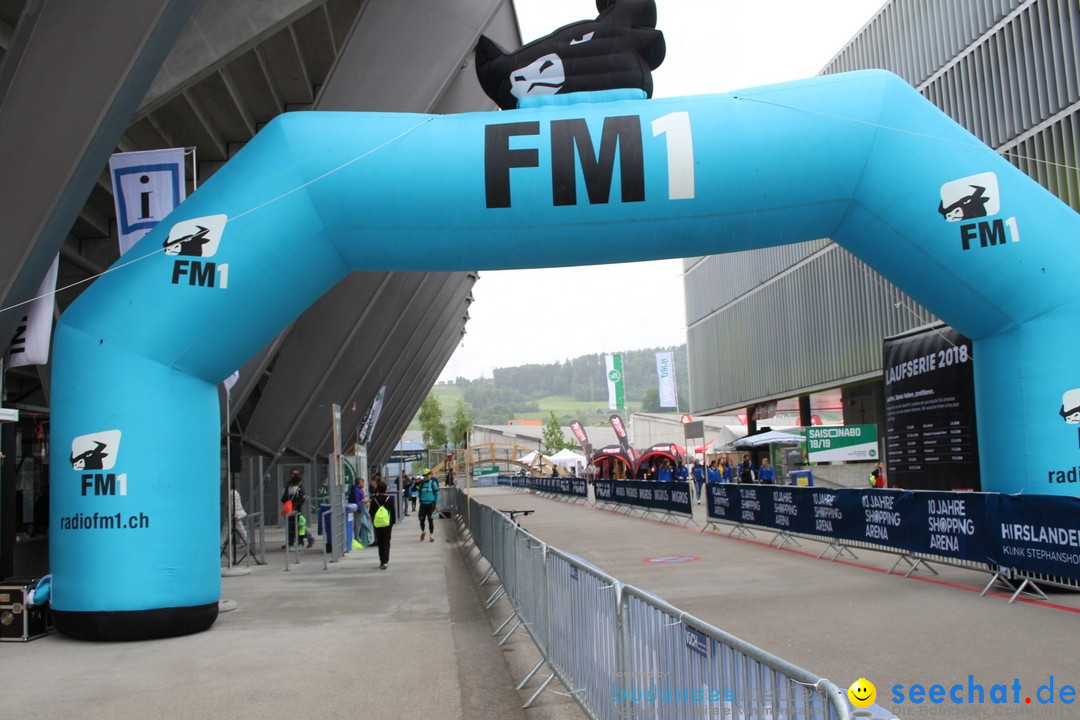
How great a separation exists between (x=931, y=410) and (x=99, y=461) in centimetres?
1113

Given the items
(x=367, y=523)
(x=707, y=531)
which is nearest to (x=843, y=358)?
Answer: (x=707, y=531)

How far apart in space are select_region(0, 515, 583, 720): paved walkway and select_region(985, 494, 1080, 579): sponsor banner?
230 inches

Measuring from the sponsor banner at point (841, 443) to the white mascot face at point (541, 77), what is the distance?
21.2 metres

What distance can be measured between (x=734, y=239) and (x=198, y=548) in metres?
7.06

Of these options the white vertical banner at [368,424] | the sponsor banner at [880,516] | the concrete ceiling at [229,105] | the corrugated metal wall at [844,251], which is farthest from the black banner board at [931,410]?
the white vertical banner at [368,424]

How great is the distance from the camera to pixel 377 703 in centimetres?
666

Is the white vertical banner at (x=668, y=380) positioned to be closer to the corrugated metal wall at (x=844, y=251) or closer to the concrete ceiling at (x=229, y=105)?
the corrugated metal wall at (x=844, y=251)

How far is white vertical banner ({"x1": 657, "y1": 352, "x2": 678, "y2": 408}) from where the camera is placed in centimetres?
5739

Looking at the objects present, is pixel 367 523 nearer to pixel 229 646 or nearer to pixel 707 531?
pixel 707 531

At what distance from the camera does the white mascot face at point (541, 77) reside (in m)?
10.5

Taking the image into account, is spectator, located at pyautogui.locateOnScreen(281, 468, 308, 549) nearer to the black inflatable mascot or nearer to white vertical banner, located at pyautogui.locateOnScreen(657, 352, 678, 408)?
the black inflatable mascot

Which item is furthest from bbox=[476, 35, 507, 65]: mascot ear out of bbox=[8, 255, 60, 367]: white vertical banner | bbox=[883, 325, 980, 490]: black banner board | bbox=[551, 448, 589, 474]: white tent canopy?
bbox=[551, 448, 589, 474]: white tent canopy

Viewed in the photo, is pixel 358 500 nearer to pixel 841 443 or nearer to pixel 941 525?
pixel 941 525

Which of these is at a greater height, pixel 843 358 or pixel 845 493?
pixel 843 358
